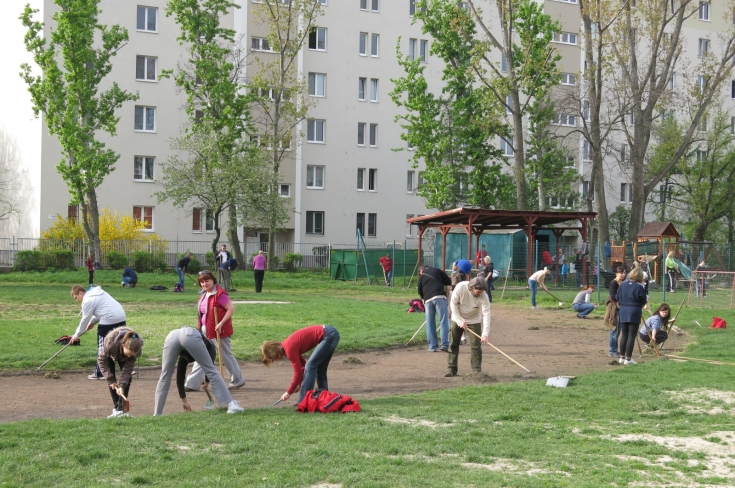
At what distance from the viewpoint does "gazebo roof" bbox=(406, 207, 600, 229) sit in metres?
35.4

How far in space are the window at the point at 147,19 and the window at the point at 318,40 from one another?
405 inches

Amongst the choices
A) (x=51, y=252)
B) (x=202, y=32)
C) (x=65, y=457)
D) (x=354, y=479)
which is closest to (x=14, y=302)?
(x=51, y=252)

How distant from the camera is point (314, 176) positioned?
187ft

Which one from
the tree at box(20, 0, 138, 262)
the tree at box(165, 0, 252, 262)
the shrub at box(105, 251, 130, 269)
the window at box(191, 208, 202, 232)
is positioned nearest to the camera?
the tree at box(20, 0, 138, 262)

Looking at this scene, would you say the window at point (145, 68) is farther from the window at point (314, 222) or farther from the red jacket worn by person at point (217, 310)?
the red jacket worn by person at point (217, 310)

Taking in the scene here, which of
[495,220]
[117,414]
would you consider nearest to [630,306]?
[117,414]

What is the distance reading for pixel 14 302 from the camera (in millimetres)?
25578

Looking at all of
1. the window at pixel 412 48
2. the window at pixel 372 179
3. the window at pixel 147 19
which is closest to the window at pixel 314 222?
the window at pixel 372 179

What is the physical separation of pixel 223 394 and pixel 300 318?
12.2 metres

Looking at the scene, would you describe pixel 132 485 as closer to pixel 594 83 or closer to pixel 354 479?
pixel 354 479

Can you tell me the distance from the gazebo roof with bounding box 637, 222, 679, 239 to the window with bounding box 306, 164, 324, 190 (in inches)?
926

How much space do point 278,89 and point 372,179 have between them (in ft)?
38.3

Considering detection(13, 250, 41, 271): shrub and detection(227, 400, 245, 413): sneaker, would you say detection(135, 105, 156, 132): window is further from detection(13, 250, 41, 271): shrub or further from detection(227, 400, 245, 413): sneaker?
detection(227, 400, 245, 413): sneaker

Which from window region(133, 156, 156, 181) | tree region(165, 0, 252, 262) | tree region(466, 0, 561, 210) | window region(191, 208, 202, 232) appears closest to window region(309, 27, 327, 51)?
tree region(165, 0, 252, 262)
